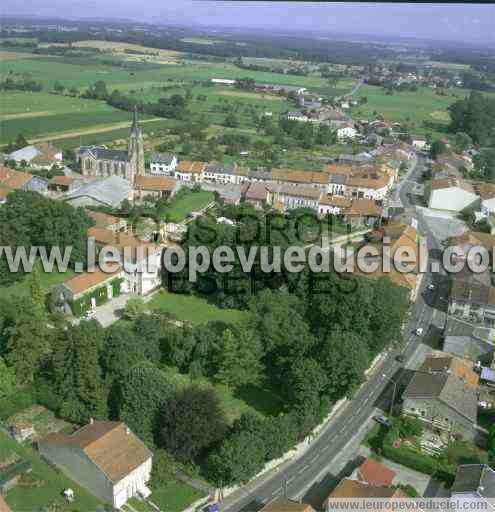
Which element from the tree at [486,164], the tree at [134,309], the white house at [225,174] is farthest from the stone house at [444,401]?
the tree at [486,164]

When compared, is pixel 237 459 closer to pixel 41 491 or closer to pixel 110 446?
Result: pixel 110 446

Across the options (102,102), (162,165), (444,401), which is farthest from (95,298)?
(102,102)

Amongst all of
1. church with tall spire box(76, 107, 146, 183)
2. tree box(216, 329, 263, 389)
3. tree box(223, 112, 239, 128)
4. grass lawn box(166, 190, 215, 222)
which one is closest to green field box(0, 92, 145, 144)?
tree box(223, 112, 239, 128)

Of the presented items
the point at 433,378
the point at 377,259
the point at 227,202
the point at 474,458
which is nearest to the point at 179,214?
the point at 227,202

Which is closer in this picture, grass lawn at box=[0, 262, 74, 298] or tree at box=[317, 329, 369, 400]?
tree at box=[317, 329, 369, 400]

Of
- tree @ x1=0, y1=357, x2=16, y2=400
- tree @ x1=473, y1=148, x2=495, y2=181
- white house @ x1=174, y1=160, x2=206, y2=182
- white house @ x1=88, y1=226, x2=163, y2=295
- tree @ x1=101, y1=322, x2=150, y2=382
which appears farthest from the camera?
tree @ x1=473, y1=148, x2=495, y2=181

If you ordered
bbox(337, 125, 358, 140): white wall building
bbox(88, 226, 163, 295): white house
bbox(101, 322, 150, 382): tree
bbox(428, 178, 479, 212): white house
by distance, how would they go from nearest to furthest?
bbox(101, 322, 150, 382): tree → bbox(88, 226, 163, 295): white house → bbox(428, 178, 479, 212): white house → bbox(337, 125, 358, 140): white wall building

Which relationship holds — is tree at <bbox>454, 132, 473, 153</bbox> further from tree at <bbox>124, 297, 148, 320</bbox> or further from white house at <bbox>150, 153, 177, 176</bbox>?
tree at <bbox>124, 297, 148, 320</bbox>
